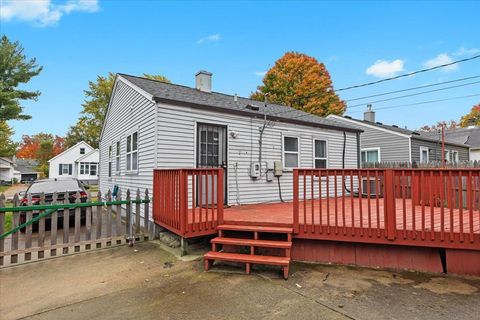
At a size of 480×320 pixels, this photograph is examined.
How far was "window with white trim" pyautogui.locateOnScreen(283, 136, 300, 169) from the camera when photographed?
7.96 meters

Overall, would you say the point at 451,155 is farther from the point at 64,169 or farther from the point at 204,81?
the point at 64,169

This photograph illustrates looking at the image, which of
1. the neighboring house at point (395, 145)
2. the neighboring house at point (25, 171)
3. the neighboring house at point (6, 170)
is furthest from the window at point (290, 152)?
the neighboring house at point (25, 171)

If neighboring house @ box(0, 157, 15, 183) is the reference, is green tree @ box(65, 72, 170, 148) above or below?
above

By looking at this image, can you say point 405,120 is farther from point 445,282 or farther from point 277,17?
point 445,282

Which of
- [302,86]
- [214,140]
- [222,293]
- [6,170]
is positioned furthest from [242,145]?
[6,170]

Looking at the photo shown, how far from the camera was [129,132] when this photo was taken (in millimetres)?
Result: 7828

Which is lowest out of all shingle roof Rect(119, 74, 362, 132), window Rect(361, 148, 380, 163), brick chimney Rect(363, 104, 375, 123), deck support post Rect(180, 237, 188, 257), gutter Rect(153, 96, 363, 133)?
deck support post Rect(180, 237, 188, 257)

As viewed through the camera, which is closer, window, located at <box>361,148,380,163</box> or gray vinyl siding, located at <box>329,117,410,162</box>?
gray vinyl siding, located at <box>329,117,410,162</box>

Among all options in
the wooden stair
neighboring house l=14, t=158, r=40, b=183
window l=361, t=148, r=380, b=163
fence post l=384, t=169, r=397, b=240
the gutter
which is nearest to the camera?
the wooden stair

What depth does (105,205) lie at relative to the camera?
5082 mm

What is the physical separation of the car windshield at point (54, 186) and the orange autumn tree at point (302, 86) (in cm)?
1909

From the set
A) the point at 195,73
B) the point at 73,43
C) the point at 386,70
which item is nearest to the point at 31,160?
the point at 73,43

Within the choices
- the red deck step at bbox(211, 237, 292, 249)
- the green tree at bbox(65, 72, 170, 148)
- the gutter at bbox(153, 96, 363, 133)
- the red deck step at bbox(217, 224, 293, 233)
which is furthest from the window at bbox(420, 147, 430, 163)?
the green tree at bbox(65, 72, 170, 148)

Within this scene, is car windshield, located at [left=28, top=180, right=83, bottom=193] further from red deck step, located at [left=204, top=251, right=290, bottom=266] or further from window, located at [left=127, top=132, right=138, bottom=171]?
red deck step, located at [left=204, top=251, right=290, bottom=266]
